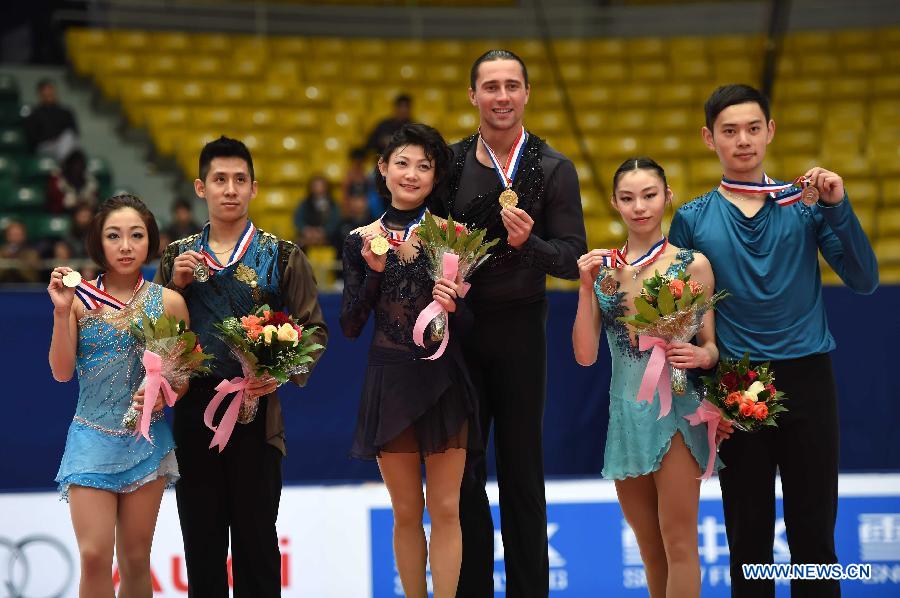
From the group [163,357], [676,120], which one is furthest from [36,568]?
[676,120]

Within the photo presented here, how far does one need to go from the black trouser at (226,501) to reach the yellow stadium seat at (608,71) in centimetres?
813

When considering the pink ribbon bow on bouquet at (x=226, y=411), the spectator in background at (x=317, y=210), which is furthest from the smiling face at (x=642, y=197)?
the spectator in background at (x=317, y=210)

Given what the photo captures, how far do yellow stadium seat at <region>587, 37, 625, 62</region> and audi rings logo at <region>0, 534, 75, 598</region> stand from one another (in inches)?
314

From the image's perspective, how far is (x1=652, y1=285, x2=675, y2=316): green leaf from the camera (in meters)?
3.56

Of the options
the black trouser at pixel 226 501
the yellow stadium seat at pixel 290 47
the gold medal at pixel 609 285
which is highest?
the yellow stadium seat at pixel 290 47

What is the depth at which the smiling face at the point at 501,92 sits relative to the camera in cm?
388

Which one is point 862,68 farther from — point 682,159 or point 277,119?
point 277,119

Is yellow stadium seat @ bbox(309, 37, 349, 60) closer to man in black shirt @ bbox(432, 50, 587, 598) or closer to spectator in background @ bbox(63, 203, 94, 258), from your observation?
spectator in background @ bbox(63, 203, 94, 258)

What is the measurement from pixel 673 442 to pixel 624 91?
25.6 feet

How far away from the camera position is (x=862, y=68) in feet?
36.4

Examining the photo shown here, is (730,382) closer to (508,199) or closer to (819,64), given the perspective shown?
(508,199)

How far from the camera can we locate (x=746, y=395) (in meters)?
3.58

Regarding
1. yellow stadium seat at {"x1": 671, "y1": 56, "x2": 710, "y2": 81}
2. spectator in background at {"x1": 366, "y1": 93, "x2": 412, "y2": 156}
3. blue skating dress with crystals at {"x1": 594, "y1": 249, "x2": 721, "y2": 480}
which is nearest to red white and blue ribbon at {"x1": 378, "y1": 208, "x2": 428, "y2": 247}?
blue skating dress with crystals at {"x1": 594, "y1": 249, "x2": 721, "y2": 480}

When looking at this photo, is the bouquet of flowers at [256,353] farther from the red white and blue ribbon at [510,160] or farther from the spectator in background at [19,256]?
the spectator in background at [19,256]
